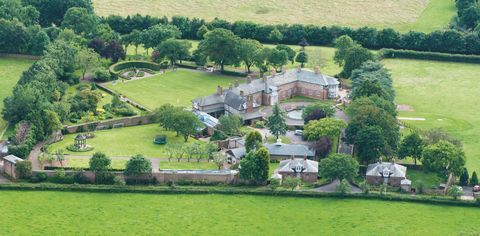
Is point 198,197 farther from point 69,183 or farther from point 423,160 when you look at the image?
point 423,160

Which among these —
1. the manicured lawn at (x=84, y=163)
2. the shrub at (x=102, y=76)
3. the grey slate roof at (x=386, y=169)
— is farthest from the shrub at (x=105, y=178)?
the shrub at (x=102, y=76)

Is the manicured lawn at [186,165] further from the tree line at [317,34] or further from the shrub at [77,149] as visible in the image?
the tree line at [317,34]

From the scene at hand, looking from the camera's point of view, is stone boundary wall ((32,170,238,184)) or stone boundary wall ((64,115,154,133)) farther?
stone boundary wall ((64,115,154,133))

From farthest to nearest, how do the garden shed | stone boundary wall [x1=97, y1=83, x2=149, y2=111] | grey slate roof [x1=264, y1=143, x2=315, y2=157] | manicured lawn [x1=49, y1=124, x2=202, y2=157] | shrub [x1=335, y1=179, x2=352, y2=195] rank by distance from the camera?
1. stone boundary wall [x1=97, y1=83, x2=149, y2=111]
2. manicured lawn [x1=49, y1=124, x2=202, y2=157]
3. grey slate roof [x1=264, y1=143, x2=315, y2=157]
4. the garden shed
5. shrub [x1=335, y1=179, x2=352, y2=195]

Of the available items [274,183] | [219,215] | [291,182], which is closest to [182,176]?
[219,215]

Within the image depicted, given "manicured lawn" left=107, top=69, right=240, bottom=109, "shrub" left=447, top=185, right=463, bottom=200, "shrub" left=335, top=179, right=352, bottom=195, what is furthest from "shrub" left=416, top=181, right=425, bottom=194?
"manicured lawn" left=107, top=69, right=240, bottom=109

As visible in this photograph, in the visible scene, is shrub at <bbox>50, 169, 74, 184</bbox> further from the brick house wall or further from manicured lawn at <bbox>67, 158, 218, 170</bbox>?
the brick house wall
